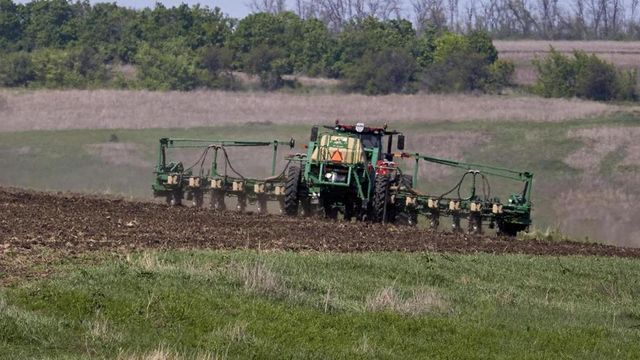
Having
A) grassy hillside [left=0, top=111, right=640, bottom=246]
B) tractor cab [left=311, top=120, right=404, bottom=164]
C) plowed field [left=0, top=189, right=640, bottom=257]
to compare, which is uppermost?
tractor cab [left=311, top=120, right=404, bottom=164]

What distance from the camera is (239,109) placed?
232 feet

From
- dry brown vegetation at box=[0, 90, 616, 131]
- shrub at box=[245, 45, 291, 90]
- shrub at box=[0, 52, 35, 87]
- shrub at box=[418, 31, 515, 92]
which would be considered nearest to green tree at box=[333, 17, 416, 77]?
shrub at box=[418, 31, 515, 92]

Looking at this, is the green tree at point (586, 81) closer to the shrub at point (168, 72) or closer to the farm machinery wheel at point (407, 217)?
the shrub at point (168, 72)

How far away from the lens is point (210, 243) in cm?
2442

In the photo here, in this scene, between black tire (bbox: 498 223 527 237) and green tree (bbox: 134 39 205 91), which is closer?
black tire (bbox: 498 223 527 237)

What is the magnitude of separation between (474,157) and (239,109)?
14165 millimetres

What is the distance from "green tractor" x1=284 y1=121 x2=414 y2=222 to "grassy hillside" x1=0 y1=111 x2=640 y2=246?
43.2 feet

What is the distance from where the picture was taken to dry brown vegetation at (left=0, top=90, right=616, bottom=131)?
6806 cm

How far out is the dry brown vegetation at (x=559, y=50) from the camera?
8981 centimetres

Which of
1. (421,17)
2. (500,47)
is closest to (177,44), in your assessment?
(500,47)

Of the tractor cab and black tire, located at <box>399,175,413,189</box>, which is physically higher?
the tractor cab

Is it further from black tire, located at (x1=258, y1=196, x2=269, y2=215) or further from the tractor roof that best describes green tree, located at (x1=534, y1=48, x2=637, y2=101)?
the tractor roof

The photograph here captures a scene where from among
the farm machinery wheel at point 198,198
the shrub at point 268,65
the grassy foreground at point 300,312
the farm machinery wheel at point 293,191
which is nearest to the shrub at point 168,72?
the shrub at point 268,65

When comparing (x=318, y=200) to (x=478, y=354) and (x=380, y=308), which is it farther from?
(x=478, y=354)
